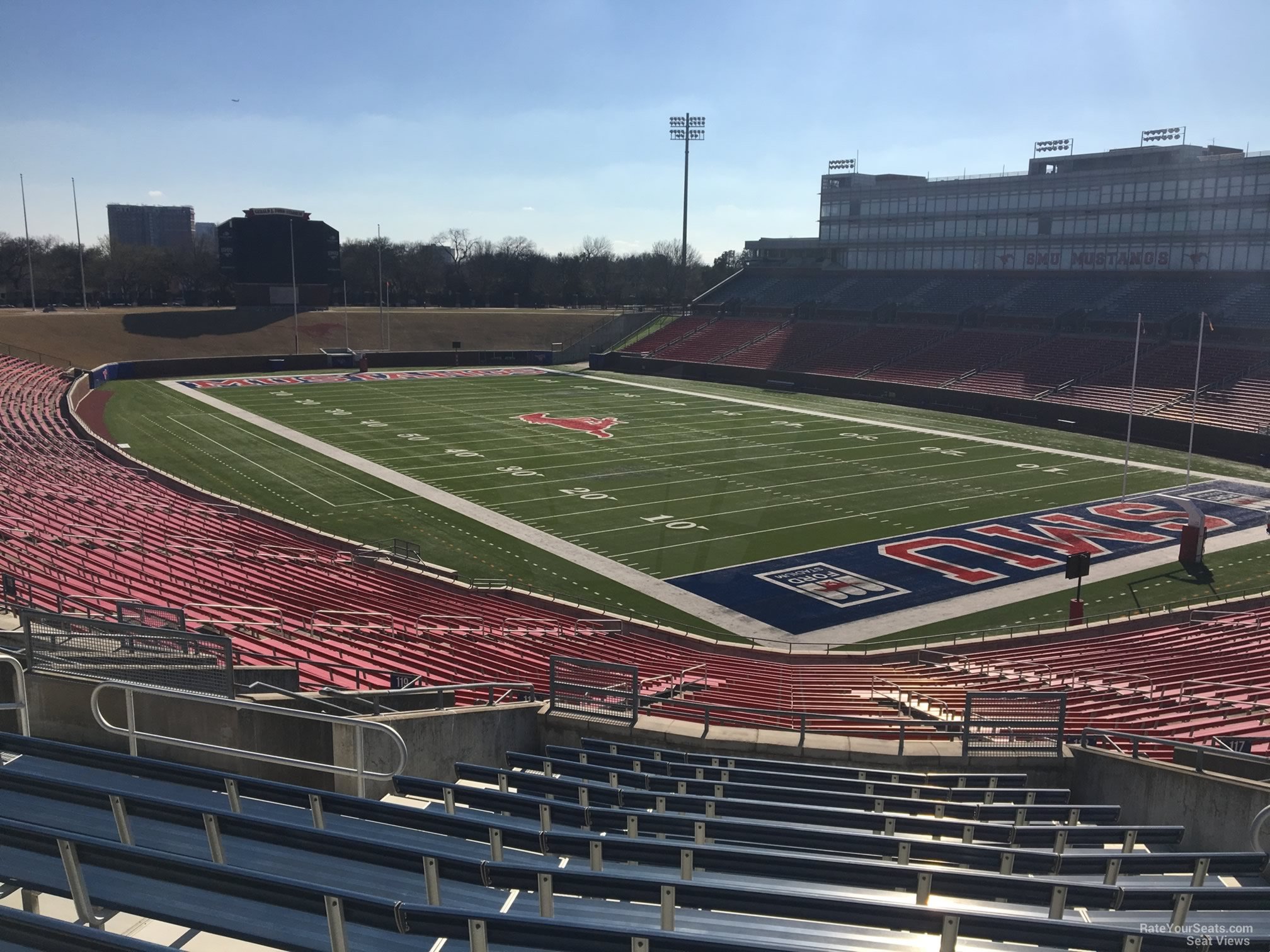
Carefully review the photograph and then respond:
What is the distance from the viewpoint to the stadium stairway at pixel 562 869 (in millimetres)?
3963

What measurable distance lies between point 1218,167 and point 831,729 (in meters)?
58.6

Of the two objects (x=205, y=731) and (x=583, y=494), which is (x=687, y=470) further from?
(x=205, y=731)

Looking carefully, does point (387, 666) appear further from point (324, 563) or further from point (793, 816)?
point (324, 563)

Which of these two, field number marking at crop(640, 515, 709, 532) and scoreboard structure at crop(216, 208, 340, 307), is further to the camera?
scoreboard structure at crop(216, 208, 340, 307)

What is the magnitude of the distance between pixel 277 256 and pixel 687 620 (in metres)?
62.6

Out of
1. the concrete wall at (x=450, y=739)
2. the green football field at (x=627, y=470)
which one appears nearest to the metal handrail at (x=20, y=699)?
the concrete wall at (x=450, y=739)

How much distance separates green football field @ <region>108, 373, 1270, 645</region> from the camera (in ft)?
92.2

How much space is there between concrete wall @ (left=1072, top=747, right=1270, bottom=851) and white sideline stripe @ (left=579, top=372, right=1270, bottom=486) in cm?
3174

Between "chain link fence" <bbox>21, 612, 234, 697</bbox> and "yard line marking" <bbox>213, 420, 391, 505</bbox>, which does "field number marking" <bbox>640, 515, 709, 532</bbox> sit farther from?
"chain link fence" <bbox>21, 612, 234, 697</bbox>

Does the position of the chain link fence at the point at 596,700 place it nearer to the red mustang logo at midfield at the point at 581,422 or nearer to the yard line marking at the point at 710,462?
the yard line marking at the point at 710,462

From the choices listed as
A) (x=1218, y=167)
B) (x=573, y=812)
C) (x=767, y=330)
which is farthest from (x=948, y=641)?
(x=767, y=330)

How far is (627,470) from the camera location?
37.0 metres

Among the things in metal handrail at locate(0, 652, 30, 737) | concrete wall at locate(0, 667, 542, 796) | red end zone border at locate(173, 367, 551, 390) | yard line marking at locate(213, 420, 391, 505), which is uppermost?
metal handrail at locate(0, 652, 30, 737)

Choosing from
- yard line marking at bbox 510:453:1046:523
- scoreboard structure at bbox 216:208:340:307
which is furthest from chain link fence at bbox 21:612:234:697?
scoreboard structure at bbox 216:208:340:307
